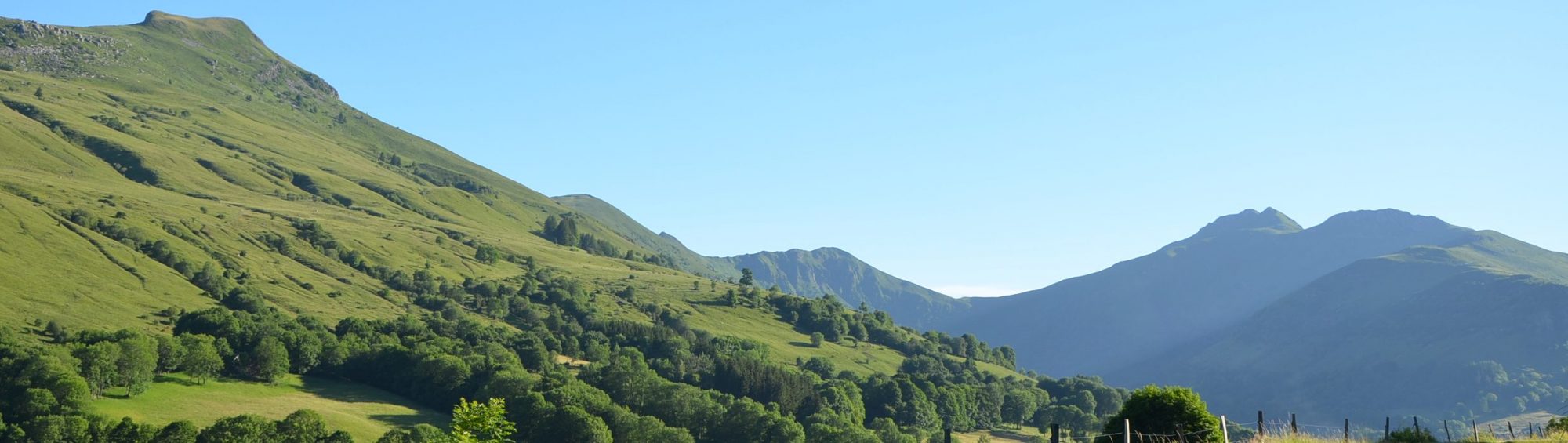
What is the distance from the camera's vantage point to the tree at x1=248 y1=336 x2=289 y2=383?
537 ft

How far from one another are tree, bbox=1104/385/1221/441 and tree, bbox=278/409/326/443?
97.9 meters

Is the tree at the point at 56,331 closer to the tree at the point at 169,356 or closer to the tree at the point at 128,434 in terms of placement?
the tree at the point at 169,356

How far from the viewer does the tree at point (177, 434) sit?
11256 cm

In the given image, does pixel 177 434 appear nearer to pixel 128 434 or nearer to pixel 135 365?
pixel 128 434

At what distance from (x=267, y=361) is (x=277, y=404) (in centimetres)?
1522

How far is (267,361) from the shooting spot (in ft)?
537

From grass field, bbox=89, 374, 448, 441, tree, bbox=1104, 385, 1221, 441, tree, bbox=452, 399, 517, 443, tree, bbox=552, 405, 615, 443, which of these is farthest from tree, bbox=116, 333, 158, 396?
tree, bbox=1104, 385, 1221, 441

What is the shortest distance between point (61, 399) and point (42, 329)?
6383 cm

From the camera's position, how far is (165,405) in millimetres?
136875

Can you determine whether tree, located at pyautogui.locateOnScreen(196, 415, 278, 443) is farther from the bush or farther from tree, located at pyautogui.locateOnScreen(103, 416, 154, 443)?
the bush

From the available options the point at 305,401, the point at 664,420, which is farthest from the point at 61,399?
the point at 664,420

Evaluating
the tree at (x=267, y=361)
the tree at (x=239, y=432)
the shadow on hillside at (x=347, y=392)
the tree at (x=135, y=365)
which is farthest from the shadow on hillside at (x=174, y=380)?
the tree at (x=239, y=432)

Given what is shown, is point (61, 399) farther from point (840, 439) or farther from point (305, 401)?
point (840, 439)

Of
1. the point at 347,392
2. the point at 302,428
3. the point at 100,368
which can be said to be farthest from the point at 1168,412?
the point at 347,392
